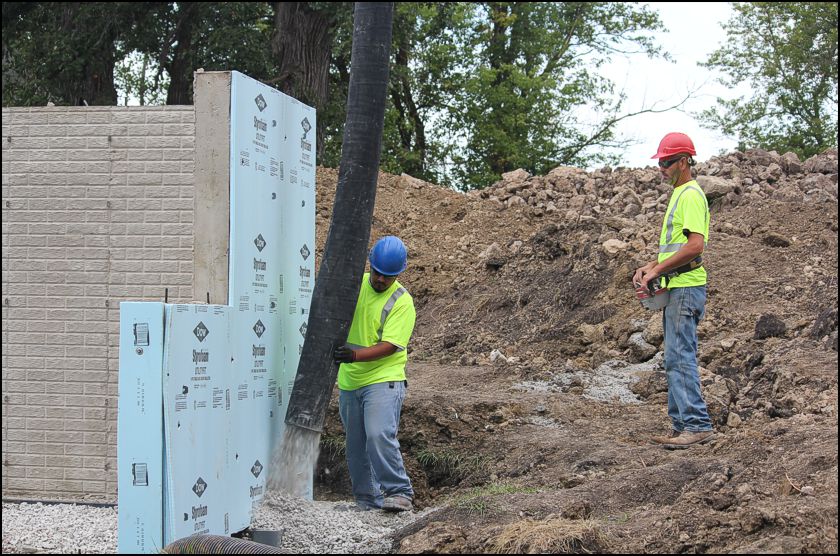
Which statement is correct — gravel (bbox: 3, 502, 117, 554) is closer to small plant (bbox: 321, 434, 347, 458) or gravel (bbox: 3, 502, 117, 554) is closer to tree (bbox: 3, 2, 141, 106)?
small plant (bbox: 321, 434, 347, 458)

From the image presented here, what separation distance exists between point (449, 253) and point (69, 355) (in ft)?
29.1

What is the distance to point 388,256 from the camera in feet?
20.8

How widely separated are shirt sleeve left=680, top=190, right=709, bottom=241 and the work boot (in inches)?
105

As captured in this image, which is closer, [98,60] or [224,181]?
[224,181]

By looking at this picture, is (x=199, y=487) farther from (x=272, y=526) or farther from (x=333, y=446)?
(x=333, y=446)

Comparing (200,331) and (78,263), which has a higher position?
(78,263)

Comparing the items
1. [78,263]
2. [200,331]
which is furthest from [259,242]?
[78,263]

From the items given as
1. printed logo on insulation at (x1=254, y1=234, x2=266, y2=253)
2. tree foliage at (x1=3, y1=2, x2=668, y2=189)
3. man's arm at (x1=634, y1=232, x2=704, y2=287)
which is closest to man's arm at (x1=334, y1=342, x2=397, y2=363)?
printed logo on insulation at (x1=254, y1=234, x2=266, y2=253)

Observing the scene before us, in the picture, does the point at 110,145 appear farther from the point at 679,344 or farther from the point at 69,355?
the point at 679,344

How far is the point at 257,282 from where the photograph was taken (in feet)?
20.7

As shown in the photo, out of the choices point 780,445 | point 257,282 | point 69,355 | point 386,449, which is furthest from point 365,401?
point 780,445

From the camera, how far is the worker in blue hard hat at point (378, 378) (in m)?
6.39

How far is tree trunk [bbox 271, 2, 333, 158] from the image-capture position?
1722 centimetres

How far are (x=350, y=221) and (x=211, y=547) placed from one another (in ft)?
8.34
